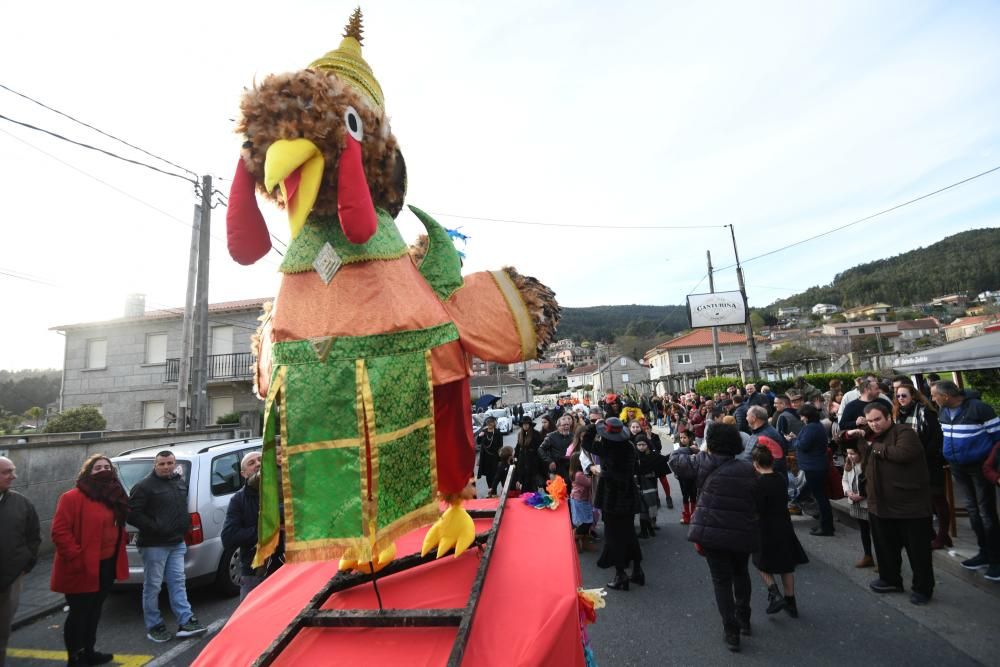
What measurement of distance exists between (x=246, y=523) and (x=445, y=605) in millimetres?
2603

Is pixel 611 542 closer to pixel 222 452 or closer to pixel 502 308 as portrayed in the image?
pixel 502 308

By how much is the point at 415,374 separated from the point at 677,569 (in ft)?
15.1

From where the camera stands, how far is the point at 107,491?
393 centimetres

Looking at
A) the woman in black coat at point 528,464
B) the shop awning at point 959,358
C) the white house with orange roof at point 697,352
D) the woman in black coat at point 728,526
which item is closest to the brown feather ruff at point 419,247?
the woman in black coat at point 728,526

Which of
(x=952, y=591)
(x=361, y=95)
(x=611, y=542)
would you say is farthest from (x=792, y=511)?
(x=361, y=95)

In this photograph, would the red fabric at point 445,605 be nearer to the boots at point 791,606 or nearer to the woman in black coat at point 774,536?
the woman in black coat at point 774,536

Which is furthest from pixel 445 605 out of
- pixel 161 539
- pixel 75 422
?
pixel 75 422

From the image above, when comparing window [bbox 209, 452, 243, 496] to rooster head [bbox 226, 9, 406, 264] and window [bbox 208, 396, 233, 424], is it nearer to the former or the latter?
rooster head [bbox 226, 9, 406, 264]

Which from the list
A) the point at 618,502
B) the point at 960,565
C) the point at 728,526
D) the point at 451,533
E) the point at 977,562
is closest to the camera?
the point at 451,533

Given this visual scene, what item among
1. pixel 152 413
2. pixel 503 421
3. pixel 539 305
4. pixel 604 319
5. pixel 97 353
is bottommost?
pixel 503 421

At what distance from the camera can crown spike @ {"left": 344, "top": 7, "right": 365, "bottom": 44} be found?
2.12 meters

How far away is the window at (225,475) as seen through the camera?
5.07 metres

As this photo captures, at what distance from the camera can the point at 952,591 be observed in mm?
4141

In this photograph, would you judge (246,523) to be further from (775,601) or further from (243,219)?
(775,601)
